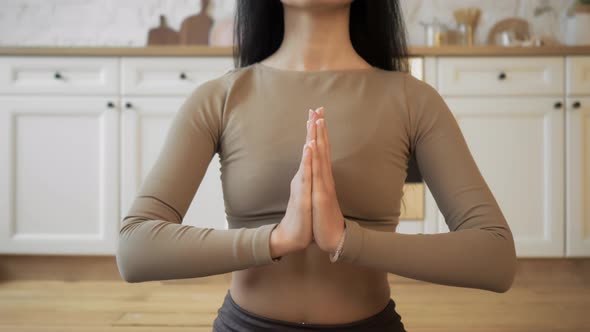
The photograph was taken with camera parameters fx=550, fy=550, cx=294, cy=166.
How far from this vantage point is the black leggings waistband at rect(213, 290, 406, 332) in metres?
A: 0.69

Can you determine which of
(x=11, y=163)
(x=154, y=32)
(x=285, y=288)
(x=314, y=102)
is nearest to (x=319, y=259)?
(x=285, y=288)

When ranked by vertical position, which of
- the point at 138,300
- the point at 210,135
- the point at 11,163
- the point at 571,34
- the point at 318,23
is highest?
the point at 571,34

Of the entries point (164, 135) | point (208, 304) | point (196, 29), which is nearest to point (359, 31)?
point (208, 304)

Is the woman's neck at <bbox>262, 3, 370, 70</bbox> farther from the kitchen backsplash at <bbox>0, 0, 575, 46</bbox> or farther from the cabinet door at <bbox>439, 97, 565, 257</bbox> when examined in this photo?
the kitchen backsplash at <bbox>0, 0, 575, 46</bbox>

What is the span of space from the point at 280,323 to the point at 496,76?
6.32ft

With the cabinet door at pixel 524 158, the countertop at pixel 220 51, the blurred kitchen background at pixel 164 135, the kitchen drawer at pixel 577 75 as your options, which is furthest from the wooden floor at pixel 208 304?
the countertop at pixel 220 51

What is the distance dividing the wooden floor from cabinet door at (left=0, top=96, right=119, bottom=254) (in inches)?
7.0

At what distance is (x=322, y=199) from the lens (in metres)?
0.63

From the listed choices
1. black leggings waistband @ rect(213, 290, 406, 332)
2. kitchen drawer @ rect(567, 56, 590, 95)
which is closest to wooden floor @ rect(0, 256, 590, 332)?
kitchen drawer @ rect(567, 56, 590, 95)

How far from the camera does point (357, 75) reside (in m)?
0.78

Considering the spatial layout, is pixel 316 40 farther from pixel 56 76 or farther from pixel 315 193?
pixel 56 76

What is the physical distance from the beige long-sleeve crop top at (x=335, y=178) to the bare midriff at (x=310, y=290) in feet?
0.10

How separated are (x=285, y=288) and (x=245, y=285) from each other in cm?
6

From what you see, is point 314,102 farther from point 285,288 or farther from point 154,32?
point 154,32
